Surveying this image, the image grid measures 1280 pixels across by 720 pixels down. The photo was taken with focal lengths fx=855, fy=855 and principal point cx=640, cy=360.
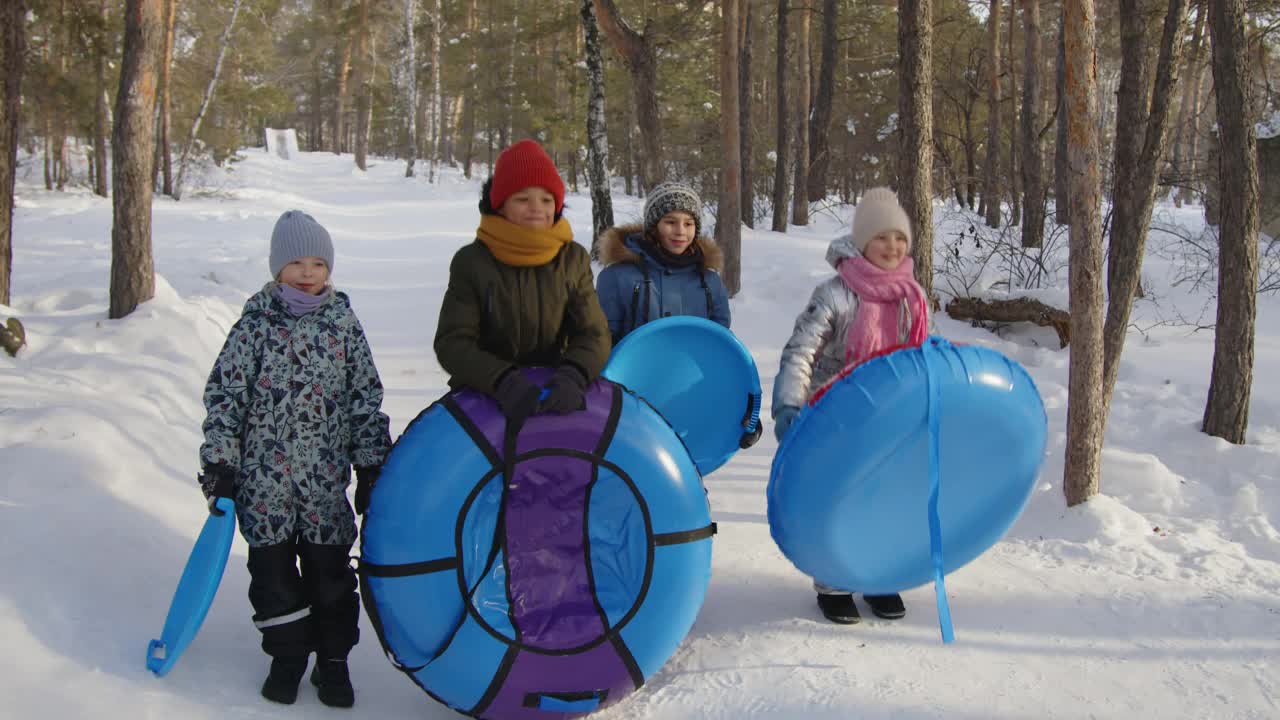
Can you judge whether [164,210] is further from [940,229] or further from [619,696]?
[619,696]

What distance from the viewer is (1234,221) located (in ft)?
17.6

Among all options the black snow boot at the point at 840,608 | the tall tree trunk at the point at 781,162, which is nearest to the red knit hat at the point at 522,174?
the black snow boot at the point at 840,608

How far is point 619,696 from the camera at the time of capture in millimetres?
2795

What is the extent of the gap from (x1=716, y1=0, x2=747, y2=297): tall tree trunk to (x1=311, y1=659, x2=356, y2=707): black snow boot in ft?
27.7

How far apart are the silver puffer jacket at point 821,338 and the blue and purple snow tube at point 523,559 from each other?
72 centimetres

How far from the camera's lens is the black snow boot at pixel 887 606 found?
3.61 meters

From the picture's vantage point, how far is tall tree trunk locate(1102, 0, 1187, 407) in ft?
17.2

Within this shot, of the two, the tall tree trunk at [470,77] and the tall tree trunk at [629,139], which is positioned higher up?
the tall tree trunk at [470,77]

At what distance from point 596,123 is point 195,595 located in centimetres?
1103

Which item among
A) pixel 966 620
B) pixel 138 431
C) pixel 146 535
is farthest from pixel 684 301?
pixel 138 431

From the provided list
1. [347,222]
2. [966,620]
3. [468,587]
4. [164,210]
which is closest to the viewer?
[468,587]

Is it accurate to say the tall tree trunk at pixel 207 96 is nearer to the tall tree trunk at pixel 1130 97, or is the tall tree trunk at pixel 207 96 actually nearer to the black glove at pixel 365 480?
the tall tree trunk at pixel 1130 97

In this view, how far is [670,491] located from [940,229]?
13.2m

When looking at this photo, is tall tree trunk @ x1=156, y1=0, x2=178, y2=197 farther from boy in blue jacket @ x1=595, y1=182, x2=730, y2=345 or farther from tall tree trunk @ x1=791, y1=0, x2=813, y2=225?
boy in blue jacket @ x1=595, y1=182, x2=730, y2=345
